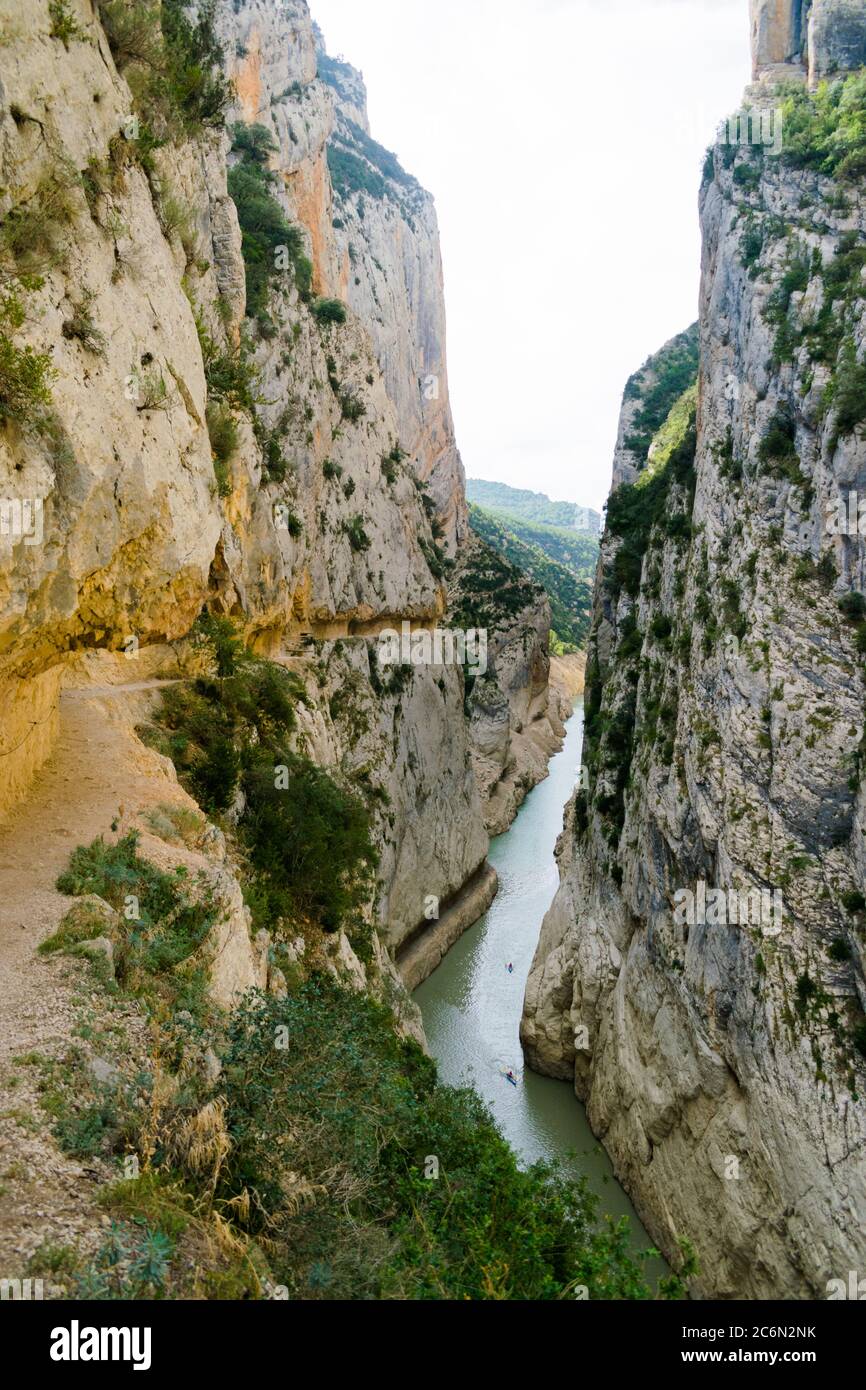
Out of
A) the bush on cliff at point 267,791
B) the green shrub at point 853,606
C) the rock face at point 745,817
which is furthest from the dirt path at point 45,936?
the green shrub at point 853,606

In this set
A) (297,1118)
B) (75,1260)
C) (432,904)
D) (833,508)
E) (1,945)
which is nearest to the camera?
(75,1260)

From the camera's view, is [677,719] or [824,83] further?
[824,83]

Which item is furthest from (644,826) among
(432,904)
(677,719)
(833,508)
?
(432,904)

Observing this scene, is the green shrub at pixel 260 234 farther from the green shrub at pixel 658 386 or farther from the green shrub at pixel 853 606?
the green shrub at pixel 853 606

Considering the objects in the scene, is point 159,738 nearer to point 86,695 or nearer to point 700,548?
point 86,695
